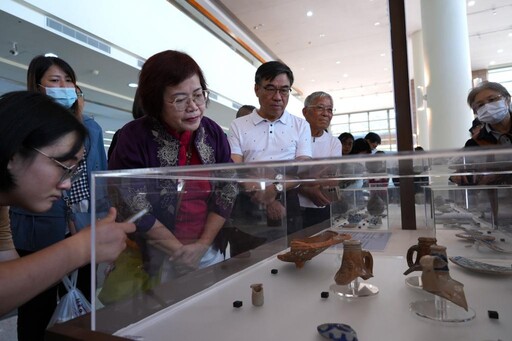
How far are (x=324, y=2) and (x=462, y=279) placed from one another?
7235 mm

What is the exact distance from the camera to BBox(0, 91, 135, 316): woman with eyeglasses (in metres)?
0.64

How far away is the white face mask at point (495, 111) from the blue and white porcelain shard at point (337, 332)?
1622 millimetres

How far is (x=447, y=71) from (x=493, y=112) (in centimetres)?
410

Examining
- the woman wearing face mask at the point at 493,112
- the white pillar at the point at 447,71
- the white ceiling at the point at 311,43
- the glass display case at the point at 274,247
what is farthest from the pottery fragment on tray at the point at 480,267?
the white pillar at the point at 447,71

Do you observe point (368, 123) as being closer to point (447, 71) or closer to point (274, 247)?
point (447, 71)

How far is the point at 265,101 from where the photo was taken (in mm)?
1687

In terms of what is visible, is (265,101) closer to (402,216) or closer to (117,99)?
(402,216)

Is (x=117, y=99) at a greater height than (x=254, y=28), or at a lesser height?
lesser

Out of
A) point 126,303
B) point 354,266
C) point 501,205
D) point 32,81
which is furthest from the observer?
point 32,81

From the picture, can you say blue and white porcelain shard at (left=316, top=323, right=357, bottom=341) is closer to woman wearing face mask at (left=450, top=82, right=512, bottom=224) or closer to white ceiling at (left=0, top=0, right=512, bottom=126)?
woman wearing face mask at (left=450, top=82, right=512, bottom=224)

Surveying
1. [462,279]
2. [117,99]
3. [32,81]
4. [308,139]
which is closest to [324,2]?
[117,99]

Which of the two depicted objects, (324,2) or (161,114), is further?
(324,2)

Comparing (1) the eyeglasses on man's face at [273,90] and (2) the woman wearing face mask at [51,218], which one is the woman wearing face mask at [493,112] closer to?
(1) the eyeglasses on man's face at [273,90]

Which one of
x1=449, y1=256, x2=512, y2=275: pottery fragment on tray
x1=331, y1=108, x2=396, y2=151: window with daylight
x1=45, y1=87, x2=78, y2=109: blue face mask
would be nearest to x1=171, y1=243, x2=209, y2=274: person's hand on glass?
x1=449, y1=256, x2=512, y2=275: pottery fragment on tray
